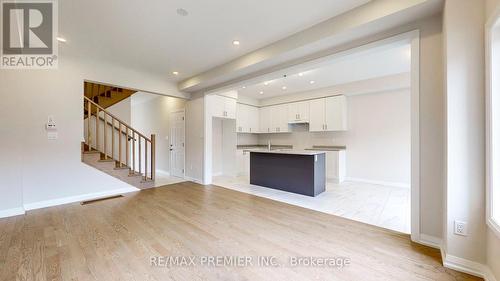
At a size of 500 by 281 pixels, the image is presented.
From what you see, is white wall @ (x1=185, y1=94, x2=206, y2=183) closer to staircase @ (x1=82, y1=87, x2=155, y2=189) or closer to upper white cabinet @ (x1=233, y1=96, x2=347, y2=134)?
upper white cabinet @ (x1=233, y1=96, x2=347, y2=134)

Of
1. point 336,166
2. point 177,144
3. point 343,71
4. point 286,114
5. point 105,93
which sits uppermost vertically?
point 343,71

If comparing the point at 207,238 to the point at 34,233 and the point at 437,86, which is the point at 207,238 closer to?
the point at 34,233

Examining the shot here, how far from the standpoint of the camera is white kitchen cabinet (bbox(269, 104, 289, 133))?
22.9 ft

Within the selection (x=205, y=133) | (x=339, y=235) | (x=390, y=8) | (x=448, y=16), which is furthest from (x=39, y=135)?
(x=448, y=16)

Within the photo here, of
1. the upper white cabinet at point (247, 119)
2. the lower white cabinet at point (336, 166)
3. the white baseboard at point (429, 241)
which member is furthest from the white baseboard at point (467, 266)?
the upper white cabinet at point (247, 119)

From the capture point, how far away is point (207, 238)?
242cm

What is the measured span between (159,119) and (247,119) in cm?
311

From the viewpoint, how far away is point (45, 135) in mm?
3557

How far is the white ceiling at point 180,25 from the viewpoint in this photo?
2385 millimetres

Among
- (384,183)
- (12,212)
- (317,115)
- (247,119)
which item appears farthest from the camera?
(247,119)

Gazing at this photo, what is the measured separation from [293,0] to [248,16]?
60 centimetres

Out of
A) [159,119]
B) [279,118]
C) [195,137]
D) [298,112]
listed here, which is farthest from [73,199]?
[298,112]

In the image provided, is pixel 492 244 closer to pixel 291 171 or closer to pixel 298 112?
pixel 291 171

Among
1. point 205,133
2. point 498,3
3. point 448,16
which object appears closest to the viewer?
point 498,3
